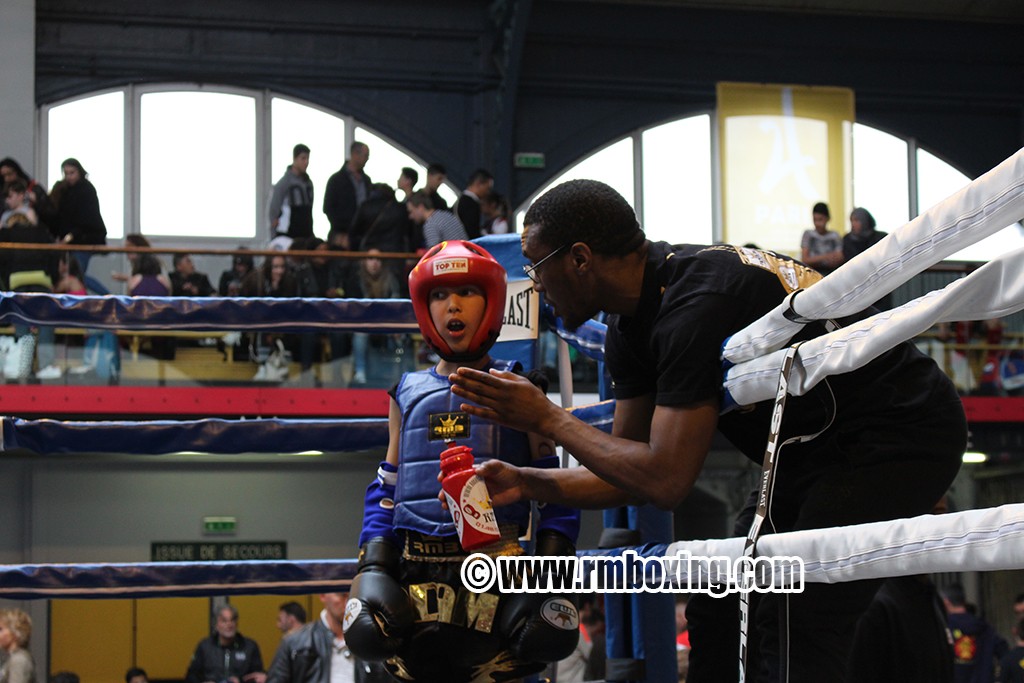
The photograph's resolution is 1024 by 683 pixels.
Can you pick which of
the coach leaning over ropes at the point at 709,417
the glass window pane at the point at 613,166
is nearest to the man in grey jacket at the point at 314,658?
the coach leaning over ropes at the point at 709,417

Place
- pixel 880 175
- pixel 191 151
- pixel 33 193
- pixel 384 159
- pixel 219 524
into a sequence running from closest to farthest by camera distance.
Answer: pixel 33 193, pixel 219 524, pixel 191 151, pixel 384 159, pixel 880 175

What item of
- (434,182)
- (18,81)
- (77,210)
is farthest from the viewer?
(18,81)

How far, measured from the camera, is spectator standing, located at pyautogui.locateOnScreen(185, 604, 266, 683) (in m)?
7.89

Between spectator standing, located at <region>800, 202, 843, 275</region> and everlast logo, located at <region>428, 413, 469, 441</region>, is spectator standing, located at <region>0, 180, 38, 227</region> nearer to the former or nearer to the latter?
spectator standing, located at <region>800, 202, 843, 275</region>

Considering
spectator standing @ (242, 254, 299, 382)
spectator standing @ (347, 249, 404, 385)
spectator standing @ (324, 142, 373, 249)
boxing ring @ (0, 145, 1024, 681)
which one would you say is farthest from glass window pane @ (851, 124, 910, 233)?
boxing ring @ (0, 145, 1024, 681)

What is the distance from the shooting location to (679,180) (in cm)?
1422

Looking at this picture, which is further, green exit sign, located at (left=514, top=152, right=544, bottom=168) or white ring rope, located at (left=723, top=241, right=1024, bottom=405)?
green exit sign, located at (left=514, top=152, right=544, bottom=168)

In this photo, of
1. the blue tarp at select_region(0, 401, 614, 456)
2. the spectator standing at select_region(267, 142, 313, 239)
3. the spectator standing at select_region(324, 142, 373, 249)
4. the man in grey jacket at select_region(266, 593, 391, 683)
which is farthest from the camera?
the spectator standing at select_region(267, 142, 313, 239)

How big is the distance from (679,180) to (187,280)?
267 inches

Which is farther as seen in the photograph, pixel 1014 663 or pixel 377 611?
pixel 1014 663

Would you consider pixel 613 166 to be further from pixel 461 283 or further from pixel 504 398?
pixel 504 398

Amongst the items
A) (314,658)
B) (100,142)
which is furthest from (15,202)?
(314,658)

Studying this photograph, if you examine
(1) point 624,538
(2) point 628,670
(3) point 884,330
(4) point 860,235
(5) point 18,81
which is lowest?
(2) point 628,670

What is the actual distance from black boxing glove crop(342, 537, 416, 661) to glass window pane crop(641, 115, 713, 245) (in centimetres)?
1173
